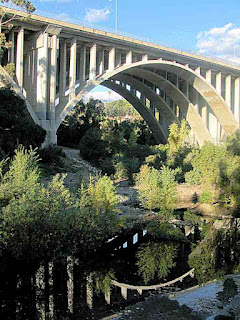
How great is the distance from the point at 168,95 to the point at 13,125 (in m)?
19.6

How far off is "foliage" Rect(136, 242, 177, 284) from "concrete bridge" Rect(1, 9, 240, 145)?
39.2ft

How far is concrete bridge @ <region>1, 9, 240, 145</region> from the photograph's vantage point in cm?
2155

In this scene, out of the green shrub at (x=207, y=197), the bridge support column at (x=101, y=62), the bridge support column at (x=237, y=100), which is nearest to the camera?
the green shrub at (x=207, y=197)

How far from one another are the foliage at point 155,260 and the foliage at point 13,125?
9.00 m

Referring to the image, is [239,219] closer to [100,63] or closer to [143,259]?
[143,259]

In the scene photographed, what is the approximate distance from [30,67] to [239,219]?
1357cm

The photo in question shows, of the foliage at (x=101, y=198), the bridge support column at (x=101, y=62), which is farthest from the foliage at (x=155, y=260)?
the bridge support column at (x=101, y=62)

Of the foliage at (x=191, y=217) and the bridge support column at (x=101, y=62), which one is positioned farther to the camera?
the bridge support column at (x=101, y=62)

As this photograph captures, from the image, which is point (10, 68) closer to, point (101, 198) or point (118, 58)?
point (118, 58)

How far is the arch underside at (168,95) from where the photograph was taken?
1264 inches

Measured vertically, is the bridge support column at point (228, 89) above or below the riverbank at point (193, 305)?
above

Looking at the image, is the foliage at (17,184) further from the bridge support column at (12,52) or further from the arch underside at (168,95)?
the arch underside at (168,95)

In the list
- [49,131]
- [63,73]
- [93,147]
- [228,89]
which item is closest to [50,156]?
[49,131]

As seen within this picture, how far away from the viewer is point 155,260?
10789 millimetres
